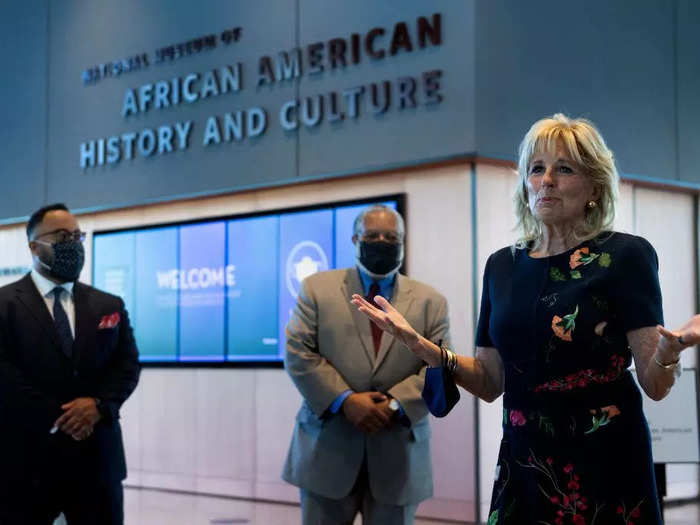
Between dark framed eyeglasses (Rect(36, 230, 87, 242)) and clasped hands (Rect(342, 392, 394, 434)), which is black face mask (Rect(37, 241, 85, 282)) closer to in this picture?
dark framed eyeglasses (Rect(36, 230, 87, 242))

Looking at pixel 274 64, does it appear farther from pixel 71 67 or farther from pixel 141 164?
pixel 71 67

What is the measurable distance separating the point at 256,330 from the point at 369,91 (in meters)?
2.23

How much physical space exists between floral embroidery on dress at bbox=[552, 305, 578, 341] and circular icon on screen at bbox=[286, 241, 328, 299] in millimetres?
5702

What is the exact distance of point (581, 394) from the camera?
7.06 ft

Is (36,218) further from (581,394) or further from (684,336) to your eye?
(684,336)

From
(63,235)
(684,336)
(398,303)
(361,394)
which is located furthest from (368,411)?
(684,336)

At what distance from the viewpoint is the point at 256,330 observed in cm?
842

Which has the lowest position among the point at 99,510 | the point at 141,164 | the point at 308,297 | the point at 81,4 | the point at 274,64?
the point at 99,510

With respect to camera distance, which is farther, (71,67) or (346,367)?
(71,67)

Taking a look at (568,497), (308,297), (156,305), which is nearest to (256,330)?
(156,305)

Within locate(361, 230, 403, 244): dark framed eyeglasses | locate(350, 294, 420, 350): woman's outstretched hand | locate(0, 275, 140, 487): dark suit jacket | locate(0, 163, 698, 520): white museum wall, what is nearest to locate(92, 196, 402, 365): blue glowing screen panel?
locate(0, 163, 698, 520): white museum wall

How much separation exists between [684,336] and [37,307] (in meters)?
2.96

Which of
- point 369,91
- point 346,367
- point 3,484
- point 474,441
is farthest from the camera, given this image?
point 369,91

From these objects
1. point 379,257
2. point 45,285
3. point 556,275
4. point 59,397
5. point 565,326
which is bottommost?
point 59,397
